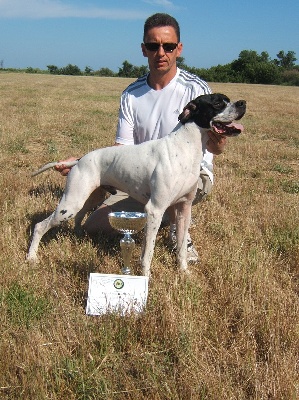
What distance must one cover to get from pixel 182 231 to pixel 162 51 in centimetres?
174

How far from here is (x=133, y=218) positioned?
3574 millimetres

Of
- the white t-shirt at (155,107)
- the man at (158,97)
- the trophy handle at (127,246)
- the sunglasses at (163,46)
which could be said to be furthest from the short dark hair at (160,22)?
the trophy handle at (127,246)

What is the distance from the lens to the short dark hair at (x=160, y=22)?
4.62 metres

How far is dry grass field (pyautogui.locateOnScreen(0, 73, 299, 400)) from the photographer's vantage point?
2.67 metres

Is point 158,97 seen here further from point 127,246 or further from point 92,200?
point 127,246

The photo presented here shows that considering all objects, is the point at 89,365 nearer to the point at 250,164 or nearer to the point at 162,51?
the point at 162,51

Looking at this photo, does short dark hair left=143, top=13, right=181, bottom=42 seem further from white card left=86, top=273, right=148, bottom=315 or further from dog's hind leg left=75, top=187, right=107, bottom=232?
white card left=86, top=273, right=148, bottom=315

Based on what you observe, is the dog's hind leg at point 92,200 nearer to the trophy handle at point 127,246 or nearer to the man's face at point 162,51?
the trophy handle at point 127,246

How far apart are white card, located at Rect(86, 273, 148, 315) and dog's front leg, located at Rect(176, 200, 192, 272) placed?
0.98m

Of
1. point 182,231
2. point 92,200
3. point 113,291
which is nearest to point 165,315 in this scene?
point 113,291

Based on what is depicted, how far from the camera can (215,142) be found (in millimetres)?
4234

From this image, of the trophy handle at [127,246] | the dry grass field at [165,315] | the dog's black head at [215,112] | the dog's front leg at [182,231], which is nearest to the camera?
the dry grass field at [165,315]

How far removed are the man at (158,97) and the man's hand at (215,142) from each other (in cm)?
42

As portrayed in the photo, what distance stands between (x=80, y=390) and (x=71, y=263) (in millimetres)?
1822
